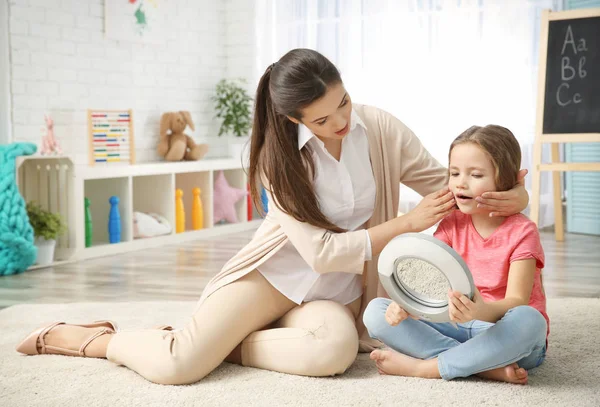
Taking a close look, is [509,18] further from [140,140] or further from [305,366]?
[305,366]

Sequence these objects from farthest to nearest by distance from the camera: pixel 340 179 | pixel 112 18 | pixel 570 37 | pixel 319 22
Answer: pixel 319 22 < pixel 112 18 < pixel 570 37 < pixel 340 179

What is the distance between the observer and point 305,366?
6.15 ft

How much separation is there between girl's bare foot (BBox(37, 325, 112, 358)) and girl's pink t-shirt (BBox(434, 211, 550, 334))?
0.98 m

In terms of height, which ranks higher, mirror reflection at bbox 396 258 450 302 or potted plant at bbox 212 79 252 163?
potted plant at bbox 212 79 252 163

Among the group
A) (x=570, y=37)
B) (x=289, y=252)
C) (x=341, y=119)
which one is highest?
(x=570, y=37)

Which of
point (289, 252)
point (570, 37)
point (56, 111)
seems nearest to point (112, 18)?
point (56, 111)

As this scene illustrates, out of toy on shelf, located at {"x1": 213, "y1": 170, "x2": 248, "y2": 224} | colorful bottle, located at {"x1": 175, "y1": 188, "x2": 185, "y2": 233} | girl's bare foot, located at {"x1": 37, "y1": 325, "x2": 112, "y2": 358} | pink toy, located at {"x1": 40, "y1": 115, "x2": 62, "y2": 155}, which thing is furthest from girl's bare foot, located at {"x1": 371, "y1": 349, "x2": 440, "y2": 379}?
toy on shelf, located at {"x1": 213, "y1": 170, "x2": 248, "y2": 224}

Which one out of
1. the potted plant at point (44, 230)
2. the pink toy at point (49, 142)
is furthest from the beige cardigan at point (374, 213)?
the pink toy at point (49, 142)

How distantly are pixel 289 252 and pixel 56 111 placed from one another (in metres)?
2.90

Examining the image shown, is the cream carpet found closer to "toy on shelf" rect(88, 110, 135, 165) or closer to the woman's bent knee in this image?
the woman's bent knee

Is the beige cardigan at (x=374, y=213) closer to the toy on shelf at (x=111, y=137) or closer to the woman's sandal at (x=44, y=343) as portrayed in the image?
the woman's sandal at (x=44, y=343)

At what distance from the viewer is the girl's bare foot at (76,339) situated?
2.10 metres

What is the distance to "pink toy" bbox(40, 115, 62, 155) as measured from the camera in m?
4.09

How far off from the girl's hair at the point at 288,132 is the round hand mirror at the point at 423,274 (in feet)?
0.81
